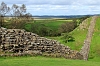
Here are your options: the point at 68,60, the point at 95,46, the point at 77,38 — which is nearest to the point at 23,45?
the point at 68,60

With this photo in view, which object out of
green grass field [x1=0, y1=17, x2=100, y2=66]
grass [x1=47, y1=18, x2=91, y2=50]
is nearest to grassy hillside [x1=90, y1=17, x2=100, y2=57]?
green grass field [x1=0, y1=17, x2=100, y2=66]

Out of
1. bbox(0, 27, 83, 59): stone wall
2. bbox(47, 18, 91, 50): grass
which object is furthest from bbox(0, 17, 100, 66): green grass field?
bbox(0, 27, 83, 59): stone wall

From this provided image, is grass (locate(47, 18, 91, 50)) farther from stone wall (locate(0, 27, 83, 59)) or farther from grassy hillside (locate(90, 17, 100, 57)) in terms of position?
stone wall (locate(0, 27, 83, 59))

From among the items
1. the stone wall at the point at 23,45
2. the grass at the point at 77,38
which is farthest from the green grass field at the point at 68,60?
the stone wall at the point at 23,45

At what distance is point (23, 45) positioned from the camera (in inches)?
766

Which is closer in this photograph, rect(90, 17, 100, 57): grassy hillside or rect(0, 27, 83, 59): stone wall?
rect(0, 27, 83, 59): stone wall

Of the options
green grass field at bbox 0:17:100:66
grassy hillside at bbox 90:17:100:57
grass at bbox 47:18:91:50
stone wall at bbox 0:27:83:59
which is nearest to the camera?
green grass field at bbox 0:17:100:66

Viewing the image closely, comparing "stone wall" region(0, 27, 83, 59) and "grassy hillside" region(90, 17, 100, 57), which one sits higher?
"stone wall" region(0, 27, 83, 59)

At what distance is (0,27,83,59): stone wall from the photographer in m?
18.4

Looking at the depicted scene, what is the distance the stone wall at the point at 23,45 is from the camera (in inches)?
726

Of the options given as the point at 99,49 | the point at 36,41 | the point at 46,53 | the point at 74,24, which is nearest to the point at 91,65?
the point at 46,53

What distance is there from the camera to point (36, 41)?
20.7 metres

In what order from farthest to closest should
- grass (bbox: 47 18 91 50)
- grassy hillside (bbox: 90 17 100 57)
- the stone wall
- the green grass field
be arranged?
grass (bbox: 47 18 91 50), grassy hillside (bbox: 90 17 100 57), the stone wall, the green grass field

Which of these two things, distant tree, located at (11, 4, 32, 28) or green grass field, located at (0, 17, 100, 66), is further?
distant tree, located at (11, 4, 32, 28)
